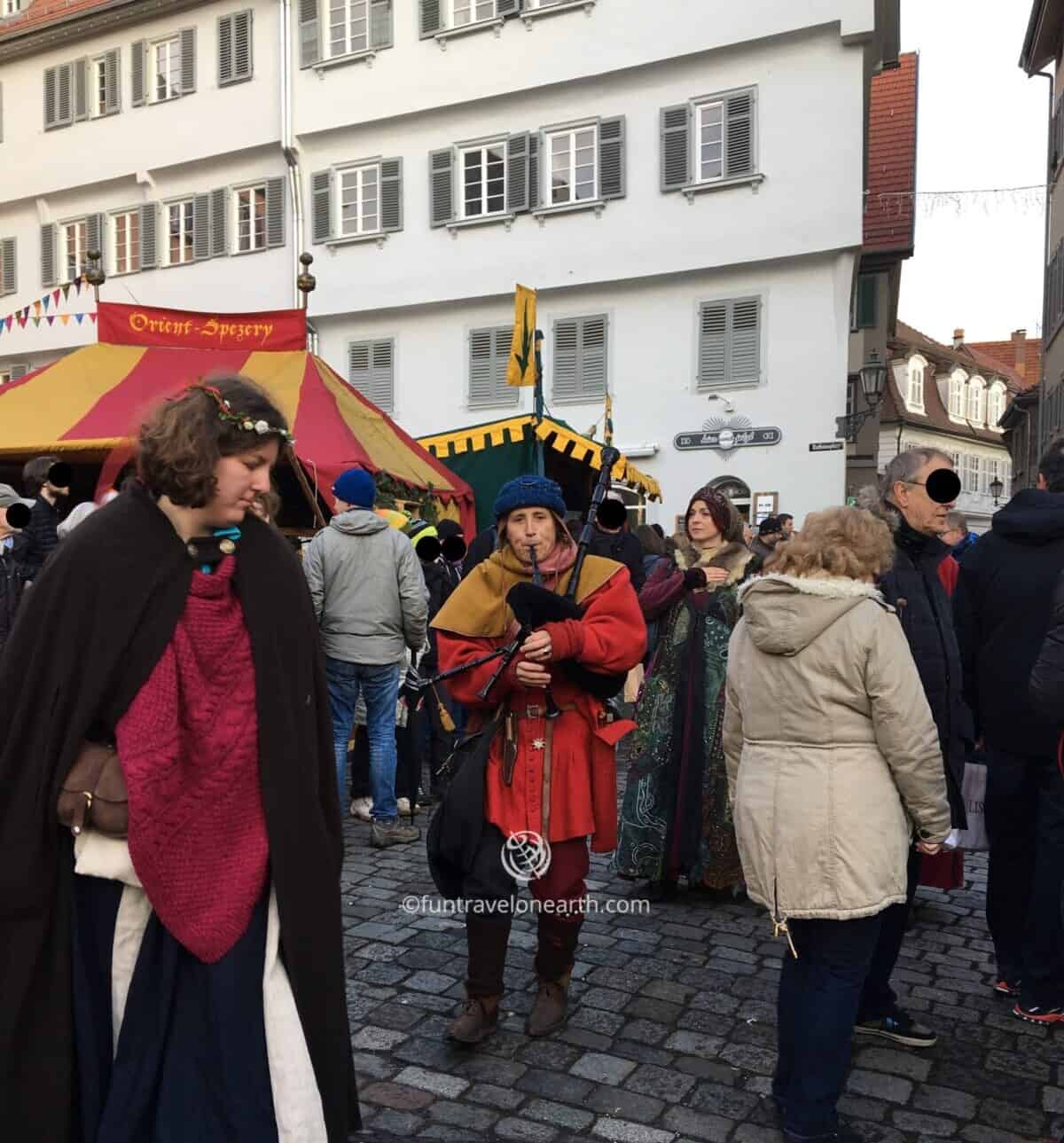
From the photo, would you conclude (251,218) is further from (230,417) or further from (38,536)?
(230,417)

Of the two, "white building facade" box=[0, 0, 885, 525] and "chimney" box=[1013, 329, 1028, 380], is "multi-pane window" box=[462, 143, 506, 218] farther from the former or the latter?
"chimney" box=[1013, 329, 1028, 380]

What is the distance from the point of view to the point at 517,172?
63.1ft

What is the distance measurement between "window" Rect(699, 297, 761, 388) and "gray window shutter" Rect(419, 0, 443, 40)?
7.18 m

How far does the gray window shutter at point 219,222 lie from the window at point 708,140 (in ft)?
29.8

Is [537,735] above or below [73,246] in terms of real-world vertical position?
below

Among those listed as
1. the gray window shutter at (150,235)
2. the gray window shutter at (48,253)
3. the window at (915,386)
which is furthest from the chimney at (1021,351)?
the gray window shutter at (48,253)

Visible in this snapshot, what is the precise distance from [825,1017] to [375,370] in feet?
63.0

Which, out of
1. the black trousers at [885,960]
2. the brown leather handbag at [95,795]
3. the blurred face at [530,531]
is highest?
the blurred face at [530,531]

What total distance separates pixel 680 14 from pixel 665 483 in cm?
766

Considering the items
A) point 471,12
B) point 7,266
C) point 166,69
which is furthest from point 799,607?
point 7,266

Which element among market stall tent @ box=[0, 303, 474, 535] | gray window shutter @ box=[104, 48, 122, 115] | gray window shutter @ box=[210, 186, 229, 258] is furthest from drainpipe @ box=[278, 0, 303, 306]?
market stall tent @ box=[0, 303, 474, 535]

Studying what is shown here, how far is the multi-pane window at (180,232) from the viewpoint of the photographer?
2250cm

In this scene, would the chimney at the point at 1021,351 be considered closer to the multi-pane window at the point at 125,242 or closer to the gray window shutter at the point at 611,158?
the gray window shutter at the point at 611,158

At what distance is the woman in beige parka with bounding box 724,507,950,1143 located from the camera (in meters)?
2.79
